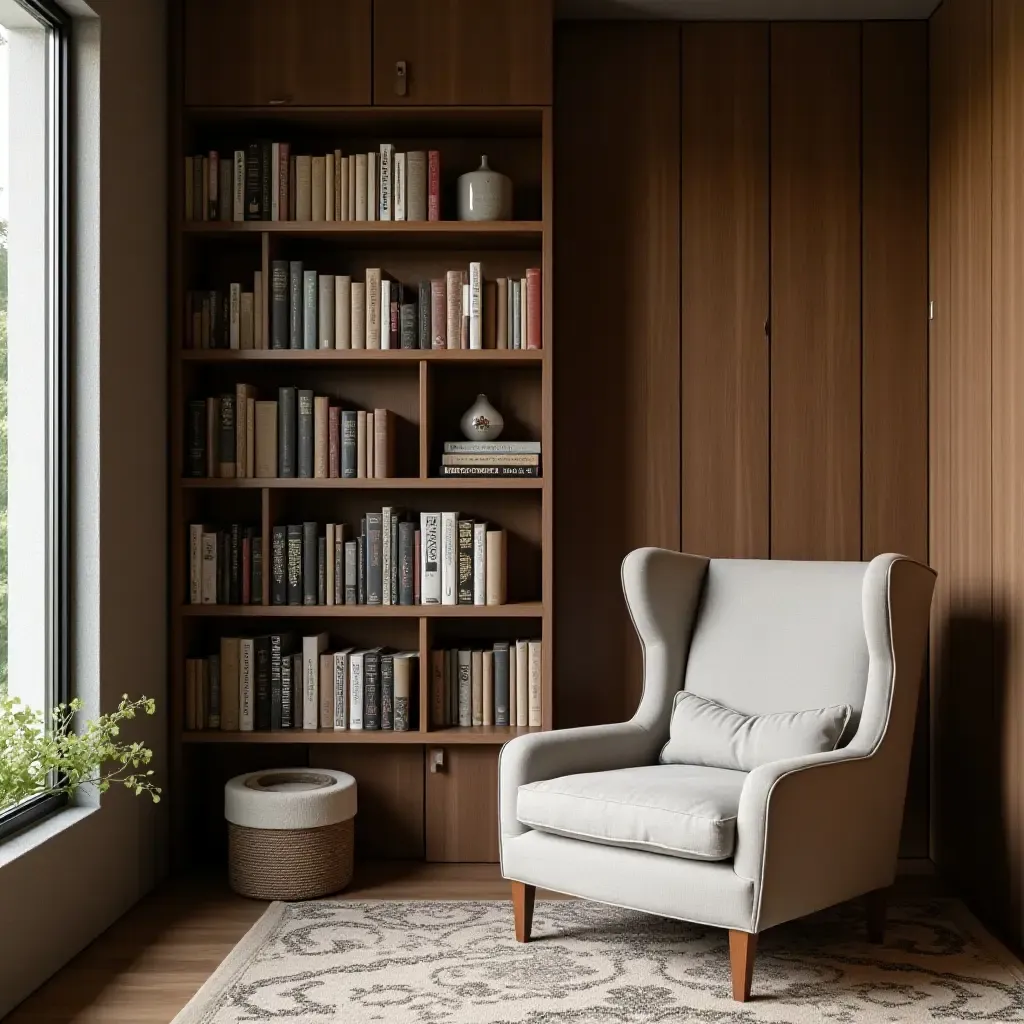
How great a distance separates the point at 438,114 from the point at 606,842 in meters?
2.13

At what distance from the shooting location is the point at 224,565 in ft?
11.5

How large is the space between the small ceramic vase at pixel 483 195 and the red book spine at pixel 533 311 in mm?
228

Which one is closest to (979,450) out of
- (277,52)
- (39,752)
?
(277,52)

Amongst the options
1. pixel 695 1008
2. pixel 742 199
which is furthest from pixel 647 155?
pixel 695 1008

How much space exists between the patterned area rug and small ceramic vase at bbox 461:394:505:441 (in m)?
1.37

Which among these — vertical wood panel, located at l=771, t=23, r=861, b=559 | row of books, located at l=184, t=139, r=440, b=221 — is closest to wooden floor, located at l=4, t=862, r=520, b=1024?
vertical wood panel, located at l=771, t=23, r=861, b=559

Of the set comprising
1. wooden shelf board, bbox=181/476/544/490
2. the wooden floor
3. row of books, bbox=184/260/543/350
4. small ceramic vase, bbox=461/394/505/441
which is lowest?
the wooden floor

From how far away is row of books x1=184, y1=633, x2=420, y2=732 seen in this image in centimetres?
347

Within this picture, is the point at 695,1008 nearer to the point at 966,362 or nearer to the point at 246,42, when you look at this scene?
the point at 966,362

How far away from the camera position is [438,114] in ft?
11.3

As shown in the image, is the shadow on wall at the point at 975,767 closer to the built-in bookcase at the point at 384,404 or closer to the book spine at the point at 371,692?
the built-in bookcase at the point at 384,404

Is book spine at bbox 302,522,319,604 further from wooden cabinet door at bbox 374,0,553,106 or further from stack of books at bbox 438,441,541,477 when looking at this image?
wooden cabinet door at bbox 374,0,553,106

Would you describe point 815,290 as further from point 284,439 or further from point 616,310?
point 284,439

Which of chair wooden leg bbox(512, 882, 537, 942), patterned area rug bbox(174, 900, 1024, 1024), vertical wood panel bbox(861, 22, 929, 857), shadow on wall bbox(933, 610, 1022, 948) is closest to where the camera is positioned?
patterned area rug bbox(174, 900, 1024, 1024)
